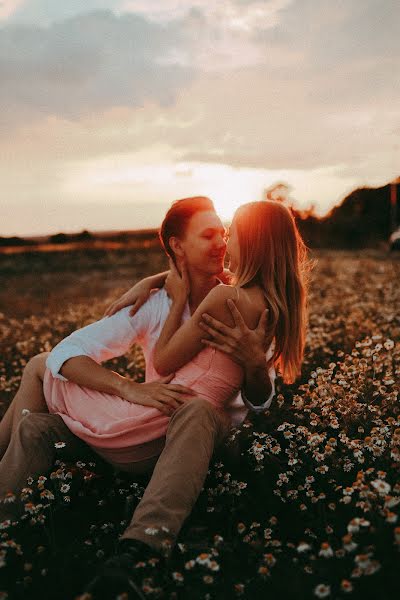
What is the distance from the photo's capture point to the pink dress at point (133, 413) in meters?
3.76

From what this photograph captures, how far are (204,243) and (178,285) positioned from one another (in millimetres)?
340

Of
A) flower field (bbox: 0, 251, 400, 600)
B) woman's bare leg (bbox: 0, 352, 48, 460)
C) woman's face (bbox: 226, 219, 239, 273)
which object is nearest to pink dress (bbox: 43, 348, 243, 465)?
flower field (bbox: 0, 251, 400, 600)

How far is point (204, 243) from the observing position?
14.0 feet

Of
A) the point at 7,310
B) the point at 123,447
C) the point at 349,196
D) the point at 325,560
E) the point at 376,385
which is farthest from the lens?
the point at 349,196

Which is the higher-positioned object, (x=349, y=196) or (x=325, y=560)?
(x=349, y=196)

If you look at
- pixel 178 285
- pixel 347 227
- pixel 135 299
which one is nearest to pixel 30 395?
pixel 135 299

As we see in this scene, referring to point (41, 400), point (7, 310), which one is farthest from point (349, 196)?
point (41, 400)

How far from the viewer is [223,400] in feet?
13.0

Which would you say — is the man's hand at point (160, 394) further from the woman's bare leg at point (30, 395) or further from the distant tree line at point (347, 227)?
the distant tree line at point (347, 227)

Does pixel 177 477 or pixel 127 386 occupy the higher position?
pixel 127 386

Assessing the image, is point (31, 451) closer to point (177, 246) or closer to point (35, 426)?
point (35, 426)

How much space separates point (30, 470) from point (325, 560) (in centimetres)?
174

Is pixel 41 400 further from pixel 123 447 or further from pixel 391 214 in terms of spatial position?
pixel 391 214

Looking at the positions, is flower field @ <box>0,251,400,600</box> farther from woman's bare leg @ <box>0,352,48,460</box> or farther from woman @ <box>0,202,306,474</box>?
woman's bare leg @ <box>0,352,48,460</box>
